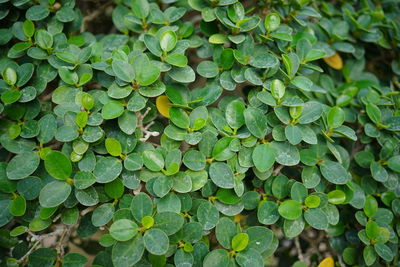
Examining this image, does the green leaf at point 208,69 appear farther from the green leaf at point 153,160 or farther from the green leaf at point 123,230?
the green leaf at point 123,230

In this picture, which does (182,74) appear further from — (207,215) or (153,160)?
(207,215)

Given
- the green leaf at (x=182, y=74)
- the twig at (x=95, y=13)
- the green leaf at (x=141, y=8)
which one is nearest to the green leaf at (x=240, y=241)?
the green leaf at (x=182, y=74)

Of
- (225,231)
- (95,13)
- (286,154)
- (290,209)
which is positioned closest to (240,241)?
(225,231)

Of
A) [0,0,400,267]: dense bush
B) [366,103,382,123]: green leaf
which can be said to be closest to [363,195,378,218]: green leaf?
[0,0,400,267]: dense bush

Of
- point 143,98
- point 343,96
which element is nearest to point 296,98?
point 343,96

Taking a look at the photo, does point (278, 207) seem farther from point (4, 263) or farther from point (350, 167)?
point (4, 263)
